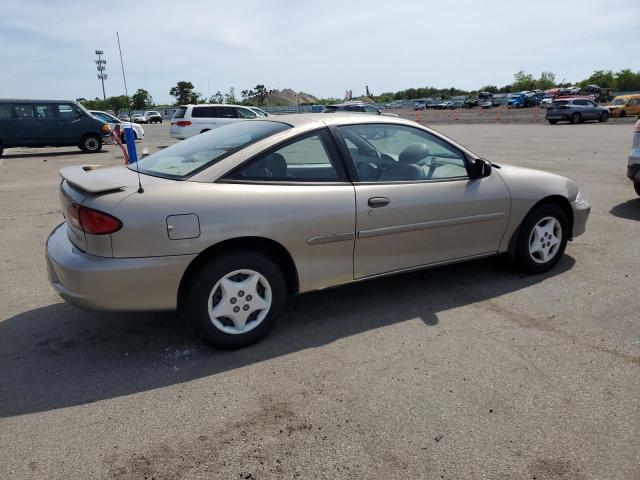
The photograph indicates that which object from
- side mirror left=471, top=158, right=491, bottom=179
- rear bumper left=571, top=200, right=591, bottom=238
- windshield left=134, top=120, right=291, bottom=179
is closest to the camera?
windshield left=134, top=120, right=291, bottom=179

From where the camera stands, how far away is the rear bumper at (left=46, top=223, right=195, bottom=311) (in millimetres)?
2918

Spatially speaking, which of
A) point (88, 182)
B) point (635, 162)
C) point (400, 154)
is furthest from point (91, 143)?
point (635, 162)

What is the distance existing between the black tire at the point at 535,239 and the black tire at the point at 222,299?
7.49 ft

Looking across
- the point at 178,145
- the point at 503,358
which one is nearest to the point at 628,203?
the point at 503,358

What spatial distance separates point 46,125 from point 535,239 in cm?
1720

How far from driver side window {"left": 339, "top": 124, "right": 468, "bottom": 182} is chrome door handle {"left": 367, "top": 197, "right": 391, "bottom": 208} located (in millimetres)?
166

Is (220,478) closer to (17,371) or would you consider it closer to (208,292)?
(208,292)

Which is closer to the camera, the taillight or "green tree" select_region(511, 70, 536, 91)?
the taillight

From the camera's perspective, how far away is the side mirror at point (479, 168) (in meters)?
4.10

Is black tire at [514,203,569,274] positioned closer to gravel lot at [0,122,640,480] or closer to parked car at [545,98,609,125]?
gravel lot at [0,122,640,480]

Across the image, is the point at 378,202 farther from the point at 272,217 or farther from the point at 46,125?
the point at 46,125

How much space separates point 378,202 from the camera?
11.9 ft

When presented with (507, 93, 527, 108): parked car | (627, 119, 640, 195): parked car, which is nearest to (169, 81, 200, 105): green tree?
(507, 93, 527, 108): parked car

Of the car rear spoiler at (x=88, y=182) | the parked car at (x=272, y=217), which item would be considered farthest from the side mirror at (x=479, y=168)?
the car rear spoiler at (x=88, y=182)
